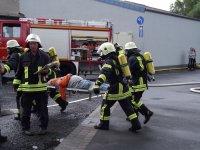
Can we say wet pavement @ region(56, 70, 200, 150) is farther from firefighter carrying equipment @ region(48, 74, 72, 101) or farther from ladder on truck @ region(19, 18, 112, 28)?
ladder on truck @ region(19, 18, 112, 28)

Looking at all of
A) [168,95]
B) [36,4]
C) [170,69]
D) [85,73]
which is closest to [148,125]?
[168,95]

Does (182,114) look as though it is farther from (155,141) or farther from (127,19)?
(127,19)

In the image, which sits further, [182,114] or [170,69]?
[170,69]

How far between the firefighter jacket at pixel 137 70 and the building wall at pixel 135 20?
1504 cm

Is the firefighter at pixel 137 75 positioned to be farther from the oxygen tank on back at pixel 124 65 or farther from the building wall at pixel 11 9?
the building wall at pixel 11 9

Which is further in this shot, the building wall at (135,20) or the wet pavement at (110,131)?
the building wall at (135,20)

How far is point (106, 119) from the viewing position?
7.92 meters

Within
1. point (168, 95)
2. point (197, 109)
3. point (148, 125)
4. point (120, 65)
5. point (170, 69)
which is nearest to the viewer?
point (120, 65)

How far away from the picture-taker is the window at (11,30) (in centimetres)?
1611

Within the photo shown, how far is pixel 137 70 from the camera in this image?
337 inches

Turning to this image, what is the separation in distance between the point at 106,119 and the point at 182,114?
2.67 m

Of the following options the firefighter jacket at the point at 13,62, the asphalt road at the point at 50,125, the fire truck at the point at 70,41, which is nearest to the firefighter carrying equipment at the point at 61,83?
the asphalt road at the point at 50,125

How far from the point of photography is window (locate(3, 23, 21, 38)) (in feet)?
52.9

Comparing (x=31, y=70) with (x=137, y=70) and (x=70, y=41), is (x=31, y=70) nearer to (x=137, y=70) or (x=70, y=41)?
(x=137, y=70)
